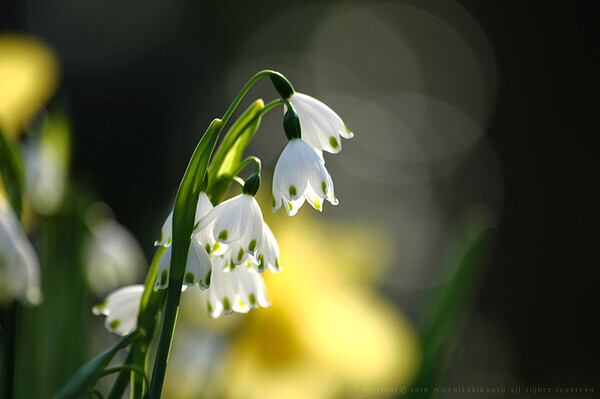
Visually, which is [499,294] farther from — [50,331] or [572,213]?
[50,331]

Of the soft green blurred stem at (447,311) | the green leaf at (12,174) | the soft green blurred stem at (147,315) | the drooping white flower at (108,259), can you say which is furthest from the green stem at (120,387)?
the drooping white flower at (108,259)

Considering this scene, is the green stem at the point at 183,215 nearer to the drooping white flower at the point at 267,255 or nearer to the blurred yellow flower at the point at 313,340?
the drooping white flower at the point at 267,255

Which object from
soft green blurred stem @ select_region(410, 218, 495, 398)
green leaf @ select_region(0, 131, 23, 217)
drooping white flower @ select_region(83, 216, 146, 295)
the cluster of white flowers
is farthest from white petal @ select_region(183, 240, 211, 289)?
drooping white flower @ select_region(83, 216, 146, 295)

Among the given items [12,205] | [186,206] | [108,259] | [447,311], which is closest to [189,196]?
[186,206]

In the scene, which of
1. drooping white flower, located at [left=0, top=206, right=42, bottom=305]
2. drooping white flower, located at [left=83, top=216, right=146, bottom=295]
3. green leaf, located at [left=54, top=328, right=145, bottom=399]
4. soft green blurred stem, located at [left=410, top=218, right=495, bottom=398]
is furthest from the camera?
drooping white flower, located at [left=83, top=216, right=146, bottom=295]

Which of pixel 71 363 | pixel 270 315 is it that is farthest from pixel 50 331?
pixel 270 315

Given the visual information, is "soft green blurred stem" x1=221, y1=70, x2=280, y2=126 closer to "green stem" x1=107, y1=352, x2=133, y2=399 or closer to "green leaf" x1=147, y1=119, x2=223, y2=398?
"green leaf" x1=147, y1=119, x2=223, y2=398

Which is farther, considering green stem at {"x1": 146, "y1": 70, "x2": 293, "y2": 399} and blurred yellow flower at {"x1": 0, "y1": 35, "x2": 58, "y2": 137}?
blurred yellow flower at {"x1": 0, "y1": 35, "x2": 58, "y2": 137}
